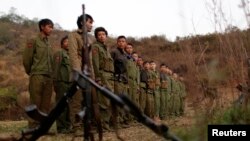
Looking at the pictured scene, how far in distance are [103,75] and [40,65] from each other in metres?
1.08

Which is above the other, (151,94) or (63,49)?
(63,49)

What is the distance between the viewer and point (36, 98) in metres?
6.75

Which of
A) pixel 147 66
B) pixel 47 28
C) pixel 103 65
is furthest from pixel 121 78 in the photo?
pixel 147 66

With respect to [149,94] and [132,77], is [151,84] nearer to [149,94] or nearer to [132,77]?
[149,94]

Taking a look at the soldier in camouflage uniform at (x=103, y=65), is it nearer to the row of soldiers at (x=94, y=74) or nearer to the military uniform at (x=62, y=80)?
the row of soldiers at (x=94, y=74)

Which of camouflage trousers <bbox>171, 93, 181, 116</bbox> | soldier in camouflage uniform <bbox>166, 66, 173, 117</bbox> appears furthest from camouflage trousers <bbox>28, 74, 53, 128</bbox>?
camouflage trousers <bbox>171, 93, 181, 116</bbox>

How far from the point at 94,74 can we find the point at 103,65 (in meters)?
0.41

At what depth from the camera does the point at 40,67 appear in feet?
22.1

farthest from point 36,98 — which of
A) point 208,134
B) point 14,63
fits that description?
point 14,63

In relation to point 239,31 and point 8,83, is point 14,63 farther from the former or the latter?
point 239,31

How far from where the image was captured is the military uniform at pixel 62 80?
824 centimetres

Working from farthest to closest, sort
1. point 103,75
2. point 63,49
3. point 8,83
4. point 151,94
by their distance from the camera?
point 8,83 → point 151,94 → point 63,49 → point 103,75

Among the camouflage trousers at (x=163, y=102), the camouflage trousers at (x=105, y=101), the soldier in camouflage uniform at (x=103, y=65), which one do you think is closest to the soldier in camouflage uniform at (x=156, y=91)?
the camouflage trousers at (x=163, y=102)

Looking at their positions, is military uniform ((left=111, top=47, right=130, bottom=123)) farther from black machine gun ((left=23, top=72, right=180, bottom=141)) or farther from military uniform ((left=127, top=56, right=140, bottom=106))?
black machine gun ((left=23, top=72, right=180, bottom=141))
